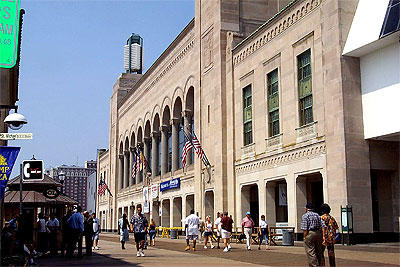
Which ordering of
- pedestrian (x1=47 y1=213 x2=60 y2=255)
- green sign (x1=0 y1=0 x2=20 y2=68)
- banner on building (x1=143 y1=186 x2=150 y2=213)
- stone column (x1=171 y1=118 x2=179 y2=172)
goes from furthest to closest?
banner on building (x1=143 y1=186 x2=150 y2=213) < stone column (x1=171 y1=118 x2=179 y2=172) < pedestrian (x1=47 y1=213 x2=60 y2=255) < green sign (x1=0 y1=0 x2=20 y2=68)

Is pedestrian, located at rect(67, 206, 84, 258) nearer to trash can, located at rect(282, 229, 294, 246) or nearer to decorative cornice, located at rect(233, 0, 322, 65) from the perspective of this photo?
trash can, located at rect(282, 229, 294, 246)

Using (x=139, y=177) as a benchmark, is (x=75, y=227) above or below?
below

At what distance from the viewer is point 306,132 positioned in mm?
29250

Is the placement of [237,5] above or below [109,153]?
above

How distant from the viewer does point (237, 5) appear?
39562 mm

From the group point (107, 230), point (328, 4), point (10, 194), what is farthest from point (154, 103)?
point (10, 194)

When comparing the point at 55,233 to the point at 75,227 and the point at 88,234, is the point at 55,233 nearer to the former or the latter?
the point at 88,234

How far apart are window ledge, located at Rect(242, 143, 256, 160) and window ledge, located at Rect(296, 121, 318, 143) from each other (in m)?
5.50

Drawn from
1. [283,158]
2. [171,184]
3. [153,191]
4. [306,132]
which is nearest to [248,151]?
[283,158]

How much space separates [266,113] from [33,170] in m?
20.2

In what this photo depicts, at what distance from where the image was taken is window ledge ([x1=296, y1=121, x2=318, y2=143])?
93.5 feet

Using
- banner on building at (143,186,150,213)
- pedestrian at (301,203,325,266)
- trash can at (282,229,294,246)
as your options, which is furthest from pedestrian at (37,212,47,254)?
banner on building at (143,186,150,213)

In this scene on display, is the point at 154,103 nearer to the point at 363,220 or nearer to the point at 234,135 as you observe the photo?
the point at 234,135

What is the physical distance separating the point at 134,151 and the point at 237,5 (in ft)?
107
